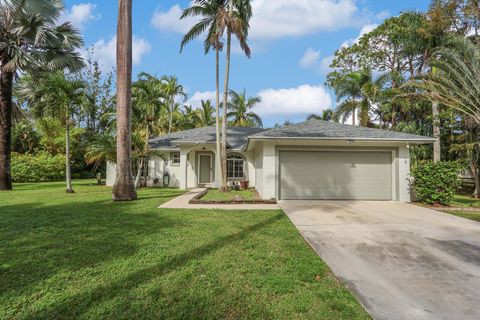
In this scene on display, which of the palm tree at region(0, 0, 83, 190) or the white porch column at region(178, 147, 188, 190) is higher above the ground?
the palm tree at region(0, 0, 83, 190)

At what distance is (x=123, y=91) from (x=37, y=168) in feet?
57.0

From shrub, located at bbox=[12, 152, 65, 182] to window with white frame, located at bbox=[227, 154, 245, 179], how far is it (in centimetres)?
1655

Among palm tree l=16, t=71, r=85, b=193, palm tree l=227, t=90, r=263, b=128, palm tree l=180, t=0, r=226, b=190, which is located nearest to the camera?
palm tree l=16, t=71, r=85, b=193

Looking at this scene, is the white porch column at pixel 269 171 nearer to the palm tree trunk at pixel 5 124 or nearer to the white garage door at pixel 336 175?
the white garage door at pixel 336 175

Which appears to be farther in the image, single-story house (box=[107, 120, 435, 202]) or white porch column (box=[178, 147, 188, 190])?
white porch column (box=[178, 147, 188, 190])

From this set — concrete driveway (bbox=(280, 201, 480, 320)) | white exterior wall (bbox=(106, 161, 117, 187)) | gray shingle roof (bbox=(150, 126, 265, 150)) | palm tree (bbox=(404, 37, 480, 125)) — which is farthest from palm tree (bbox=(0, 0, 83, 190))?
palm tree (bbox=(404, 37, 480, 125))

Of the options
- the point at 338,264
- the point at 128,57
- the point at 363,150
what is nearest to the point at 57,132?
the point at 128,57

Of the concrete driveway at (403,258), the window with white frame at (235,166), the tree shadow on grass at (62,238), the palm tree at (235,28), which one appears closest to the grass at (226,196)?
the palm tree at (235,28)

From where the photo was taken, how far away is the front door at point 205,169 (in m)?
16.8

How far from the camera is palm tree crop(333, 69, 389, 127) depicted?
60.1ft

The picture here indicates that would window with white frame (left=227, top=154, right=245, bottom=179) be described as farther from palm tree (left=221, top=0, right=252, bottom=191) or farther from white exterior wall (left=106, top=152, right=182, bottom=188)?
white exterior wall (left=106, top=152, right=182, bottom=188)

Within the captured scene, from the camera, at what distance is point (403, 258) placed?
4336mm

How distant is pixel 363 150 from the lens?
36.3ft

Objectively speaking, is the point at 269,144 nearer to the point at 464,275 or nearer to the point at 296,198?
the point at 296,198
